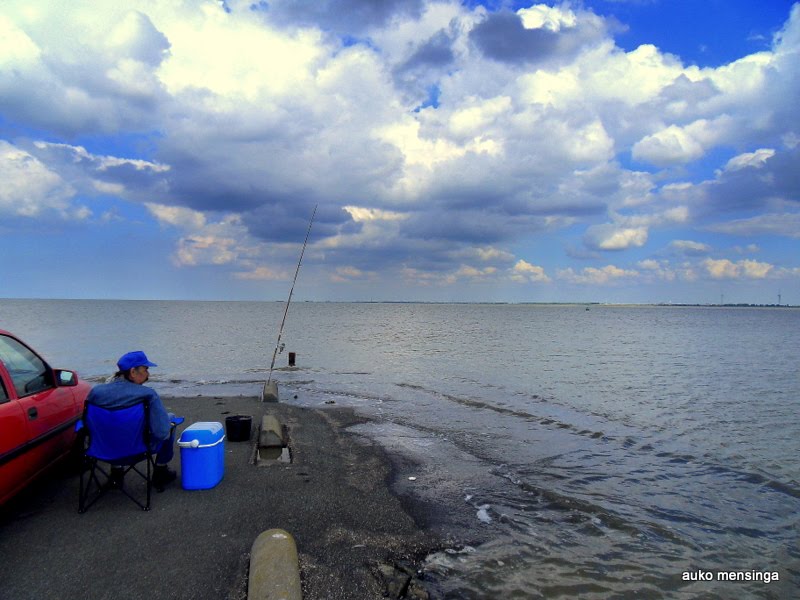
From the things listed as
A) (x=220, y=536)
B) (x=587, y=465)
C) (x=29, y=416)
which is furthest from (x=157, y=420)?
(x=587, y=465)

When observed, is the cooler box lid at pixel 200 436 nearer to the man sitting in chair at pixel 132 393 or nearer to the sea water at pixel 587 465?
the man sitting in chair at pixel 132 393

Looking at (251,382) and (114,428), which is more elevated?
(114,428)

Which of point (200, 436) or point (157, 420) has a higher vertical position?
point (157, 420)

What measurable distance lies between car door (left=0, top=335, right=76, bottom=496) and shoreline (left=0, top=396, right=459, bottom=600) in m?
0.70

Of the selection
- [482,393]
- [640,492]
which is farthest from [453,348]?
[640,492]

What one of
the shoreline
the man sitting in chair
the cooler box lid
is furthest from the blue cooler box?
the man sitting in chair

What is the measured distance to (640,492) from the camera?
886 centimetres

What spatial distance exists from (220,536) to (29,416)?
261 centimetres

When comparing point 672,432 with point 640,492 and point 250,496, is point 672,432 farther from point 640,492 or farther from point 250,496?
point 250,496

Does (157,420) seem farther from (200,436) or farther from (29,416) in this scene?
(29,416)

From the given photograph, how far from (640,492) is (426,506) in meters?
4.30

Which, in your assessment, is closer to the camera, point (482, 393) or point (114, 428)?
point (114, 428)

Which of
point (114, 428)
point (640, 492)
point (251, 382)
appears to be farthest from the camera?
point (251, 382)

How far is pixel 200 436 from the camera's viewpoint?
6680 millimetres
